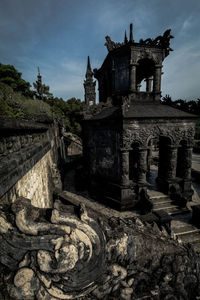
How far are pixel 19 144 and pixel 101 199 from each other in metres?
8.40

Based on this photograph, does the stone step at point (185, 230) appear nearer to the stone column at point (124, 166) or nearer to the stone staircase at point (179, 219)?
the stone staircase at point (179, 219)

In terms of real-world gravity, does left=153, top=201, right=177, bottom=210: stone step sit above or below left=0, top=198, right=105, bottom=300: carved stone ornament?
below

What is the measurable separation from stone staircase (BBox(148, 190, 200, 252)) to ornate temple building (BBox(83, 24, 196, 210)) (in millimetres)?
548

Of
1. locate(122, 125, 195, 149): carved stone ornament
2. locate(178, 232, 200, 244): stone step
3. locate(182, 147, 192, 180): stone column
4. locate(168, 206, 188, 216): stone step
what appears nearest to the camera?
locate(178, 232, 200, 244): stone step

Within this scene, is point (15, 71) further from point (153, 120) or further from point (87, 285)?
point (87, 285)

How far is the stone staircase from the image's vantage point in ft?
22.5

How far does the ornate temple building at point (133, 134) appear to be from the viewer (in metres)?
8.90

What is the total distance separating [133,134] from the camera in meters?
8.76

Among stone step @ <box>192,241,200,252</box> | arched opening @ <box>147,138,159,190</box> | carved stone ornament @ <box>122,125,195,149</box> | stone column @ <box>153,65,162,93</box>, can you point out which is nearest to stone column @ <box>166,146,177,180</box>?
carved stone ornament @ <box>122,125,195,149</box>

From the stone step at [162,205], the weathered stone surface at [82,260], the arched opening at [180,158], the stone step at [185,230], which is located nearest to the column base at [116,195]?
the stone step at [162,205]

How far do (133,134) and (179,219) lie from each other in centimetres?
541

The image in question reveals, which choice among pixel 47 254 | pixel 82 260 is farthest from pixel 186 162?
pixel 47 254

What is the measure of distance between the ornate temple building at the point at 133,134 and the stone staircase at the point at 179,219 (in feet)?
1.80

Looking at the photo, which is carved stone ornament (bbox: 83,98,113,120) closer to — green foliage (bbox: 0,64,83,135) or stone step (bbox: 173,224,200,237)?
green foliage (bbox: 0,64,83,135)
